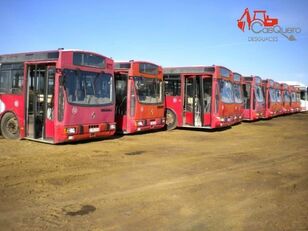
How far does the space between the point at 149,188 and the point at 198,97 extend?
10.7 meters

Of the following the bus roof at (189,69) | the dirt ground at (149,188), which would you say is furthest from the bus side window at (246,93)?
the dirt ground at (149,188)

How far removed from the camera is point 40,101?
37.6 ft

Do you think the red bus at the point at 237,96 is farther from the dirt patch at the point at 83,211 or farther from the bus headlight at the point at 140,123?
the dirt patch at the point at 83,211

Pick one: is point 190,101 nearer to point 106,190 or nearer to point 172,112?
point 172,112

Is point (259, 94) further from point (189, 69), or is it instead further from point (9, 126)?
point (9, 126)

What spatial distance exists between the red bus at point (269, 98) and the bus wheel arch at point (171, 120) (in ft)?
36.9

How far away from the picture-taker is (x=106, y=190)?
6.57 metres

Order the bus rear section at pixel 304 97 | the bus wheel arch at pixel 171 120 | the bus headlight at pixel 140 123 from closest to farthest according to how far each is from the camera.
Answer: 1. the bus headlight at pixel 140 123
2. the bus wheel arch at pixel 171 120
3. the bus rear section at pixel 304 97

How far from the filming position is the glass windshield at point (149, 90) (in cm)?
1452

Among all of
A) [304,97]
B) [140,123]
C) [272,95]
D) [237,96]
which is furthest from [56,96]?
[304,97]

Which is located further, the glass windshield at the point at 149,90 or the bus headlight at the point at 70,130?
the glass windshield at the point at 149,90

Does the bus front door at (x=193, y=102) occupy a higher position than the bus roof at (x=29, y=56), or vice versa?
the bus roof at (x=29, y=56)

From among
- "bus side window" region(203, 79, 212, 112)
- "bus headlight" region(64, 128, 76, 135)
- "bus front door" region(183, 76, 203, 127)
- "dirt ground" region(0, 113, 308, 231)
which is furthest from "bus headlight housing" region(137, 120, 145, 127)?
"bus headlight" region(64, 128, 76, 135)

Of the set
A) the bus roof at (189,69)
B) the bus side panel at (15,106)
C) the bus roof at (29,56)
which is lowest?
the bus side panel at (15,106)
